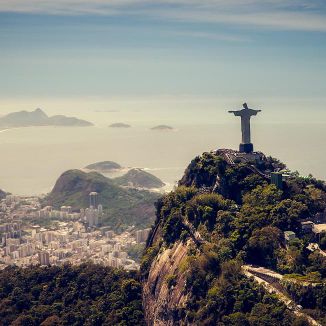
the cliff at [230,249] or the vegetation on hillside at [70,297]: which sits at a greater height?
the cliff at [230,249]

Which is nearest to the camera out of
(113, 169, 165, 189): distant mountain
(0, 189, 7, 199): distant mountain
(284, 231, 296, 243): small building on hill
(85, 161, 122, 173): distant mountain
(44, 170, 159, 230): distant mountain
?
(284, 231, 296, 243): small building on hill

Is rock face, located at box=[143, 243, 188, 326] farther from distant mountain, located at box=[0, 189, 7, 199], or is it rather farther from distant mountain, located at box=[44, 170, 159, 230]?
distant mountain, located at box=[0, 189, 7, 199]

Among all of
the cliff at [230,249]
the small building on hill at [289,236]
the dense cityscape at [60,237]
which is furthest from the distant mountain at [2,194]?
the small building on hill at [289,236]

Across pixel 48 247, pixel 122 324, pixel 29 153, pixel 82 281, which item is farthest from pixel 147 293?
pixel 29 153

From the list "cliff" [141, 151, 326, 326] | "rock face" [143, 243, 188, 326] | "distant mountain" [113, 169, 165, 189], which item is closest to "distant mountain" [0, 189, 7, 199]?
"distant mountain" [113, 169, 165, 189]

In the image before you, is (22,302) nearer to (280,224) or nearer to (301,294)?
(280,224)

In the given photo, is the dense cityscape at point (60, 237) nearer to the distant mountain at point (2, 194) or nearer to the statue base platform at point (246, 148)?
the distant mountain at point (2, 194)
